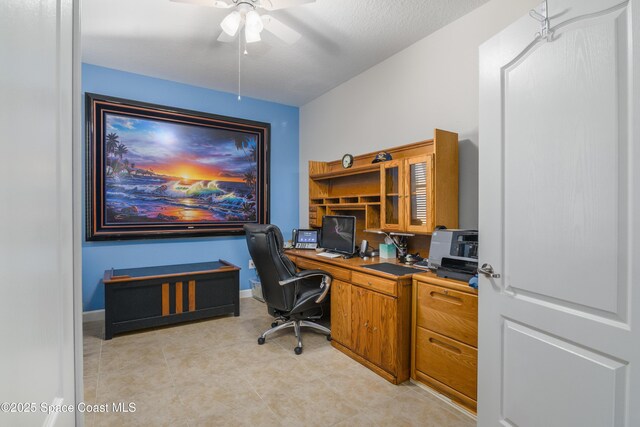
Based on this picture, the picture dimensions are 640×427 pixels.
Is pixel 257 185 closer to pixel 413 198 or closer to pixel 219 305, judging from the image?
pixel 219 305

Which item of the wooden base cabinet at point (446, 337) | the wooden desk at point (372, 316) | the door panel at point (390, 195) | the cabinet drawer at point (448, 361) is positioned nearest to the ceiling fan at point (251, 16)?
the door panel at point (390, 195)

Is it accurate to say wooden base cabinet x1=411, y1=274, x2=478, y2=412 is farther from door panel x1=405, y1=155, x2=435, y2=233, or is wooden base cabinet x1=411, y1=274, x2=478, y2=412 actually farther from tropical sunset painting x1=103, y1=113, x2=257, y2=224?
tropical sunset painting x1=103, y1=113, x2=257, y2=224

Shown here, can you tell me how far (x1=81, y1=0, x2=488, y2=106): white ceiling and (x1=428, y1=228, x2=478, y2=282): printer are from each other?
6.02 feet

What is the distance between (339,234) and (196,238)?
1.95 meters

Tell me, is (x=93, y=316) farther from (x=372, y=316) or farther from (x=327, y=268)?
(x=372, y=316)

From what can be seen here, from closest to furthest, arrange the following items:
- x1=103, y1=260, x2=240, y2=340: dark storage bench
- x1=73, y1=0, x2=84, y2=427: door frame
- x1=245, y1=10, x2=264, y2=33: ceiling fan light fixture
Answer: x1=73, y1=0, x2=84, y2=427: door frame
x1=245, y1=10, x2=264, y2=33: ceiling fan light fixture
x1=103, y1=260, x2=240, y2=340: dark storage bench

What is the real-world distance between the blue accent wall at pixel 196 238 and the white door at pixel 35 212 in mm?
3408

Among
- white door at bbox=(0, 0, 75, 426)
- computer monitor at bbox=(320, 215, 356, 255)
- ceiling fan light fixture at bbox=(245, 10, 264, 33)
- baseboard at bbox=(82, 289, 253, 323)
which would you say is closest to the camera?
white door at bbox=(0, 0, 75, 426)

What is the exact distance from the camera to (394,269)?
249 cm

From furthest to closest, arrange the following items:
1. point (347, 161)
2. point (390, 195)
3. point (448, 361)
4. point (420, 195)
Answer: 1. point (347, 161)
2. point (390, 195)
3. point (420, 195)
4. point (448, 361)

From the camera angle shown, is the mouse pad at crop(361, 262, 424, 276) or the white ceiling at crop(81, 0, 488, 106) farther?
the white ceiling at crop(81, 0, 488, 106)

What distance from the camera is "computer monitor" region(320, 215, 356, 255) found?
329 cm

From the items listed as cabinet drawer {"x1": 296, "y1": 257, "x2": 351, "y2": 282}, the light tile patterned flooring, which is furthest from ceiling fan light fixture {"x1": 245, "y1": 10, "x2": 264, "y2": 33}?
the light tile patterned flooring

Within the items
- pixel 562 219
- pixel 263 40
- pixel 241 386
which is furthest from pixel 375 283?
pixel 263 40
